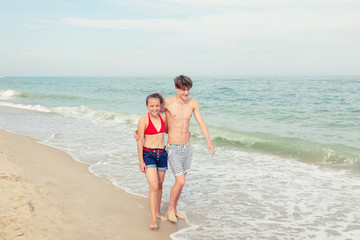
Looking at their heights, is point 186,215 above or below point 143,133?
below

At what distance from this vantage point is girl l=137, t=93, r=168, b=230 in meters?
4.09

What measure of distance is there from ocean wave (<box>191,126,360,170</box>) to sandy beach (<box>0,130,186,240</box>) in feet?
17.3

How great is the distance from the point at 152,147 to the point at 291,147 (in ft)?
22.6

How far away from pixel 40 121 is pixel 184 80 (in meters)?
12.0

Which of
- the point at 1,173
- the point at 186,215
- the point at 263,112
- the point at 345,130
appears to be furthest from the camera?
the point at 263,112

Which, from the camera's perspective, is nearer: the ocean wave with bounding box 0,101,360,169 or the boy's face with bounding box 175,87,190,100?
the boy's face with bounding box 175,87,190,100

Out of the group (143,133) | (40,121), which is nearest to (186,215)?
(143,133)

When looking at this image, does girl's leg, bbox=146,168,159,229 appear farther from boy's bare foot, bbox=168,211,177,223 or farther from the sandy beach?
boy's bare foot, bbox=168,211,177,223

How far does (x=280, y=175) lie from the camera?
7082mm

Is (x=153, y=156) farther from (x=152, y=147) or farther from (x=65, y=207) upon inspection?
(x=65, y=207)

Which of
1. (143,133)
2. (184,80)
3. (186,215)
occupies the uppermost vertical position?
(184,80)

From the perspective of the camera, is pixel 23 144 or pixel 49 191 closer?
pixel 49 191

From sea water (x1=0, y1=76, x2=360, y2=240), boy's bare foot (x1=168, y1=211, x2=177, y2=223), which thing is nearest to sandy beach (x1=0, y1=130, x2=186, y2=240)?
boy's bare foot (x1=168, y1=211, x2=177, y2=223)

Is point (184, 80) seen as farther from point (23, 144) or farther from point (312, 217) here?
point (23, 144)
